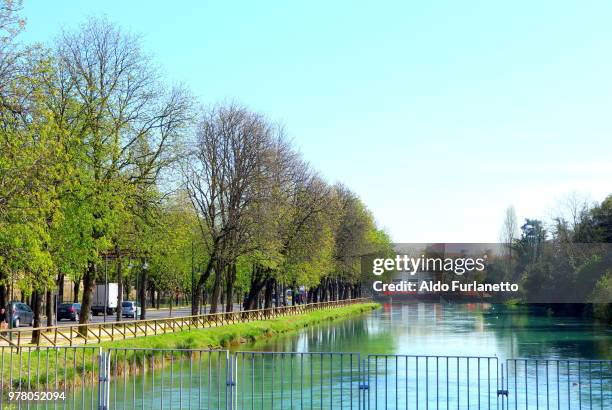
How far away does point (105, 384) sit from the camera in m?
15.5

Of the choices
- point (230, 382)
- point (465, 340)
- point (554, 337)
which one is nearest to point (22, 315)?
point (465, 340)

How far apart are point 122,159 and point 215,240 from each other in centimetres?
1487

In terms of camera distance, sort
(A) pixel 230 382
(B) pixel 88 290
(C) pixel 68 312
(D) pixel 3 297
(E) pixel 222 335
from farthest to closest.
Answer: (C) pixel 68 312, (D) pixel 3 297, (E) pixel 222 335, (B) pixel 88 290, (A) pixel 230 382

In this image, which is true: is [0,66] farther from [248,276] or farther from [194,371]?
[248,276]

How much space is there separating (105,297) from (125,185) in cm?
1978

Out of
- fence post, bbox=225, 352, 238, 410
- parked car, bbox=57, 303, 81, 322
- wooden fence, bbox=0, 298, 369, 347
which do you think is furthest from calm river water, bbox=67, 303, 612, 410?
parked car, bbox=57, 303, 81, 322

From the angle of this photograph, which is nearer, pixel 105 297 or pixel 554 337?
pixel 554 337

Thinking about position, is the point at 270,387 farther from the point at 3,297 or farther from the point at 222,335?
the point at 3,297

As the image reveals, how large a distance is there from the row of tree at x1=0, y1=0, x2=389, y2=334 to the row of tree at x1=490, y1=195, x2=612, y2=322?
2354 centimetres

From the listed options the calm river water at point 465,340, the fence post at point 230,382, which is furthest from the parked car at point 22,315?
Result: the fence post at point 230,382

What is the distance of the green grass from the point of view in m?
20.8

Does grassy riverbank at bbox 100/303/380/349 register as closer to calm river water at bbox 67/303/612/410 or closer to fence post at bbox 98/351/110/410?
calm river water at bbox 67/303/612/410

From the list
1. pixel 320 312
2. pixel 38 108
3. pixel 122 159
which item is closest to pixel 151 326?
pixel 122 159

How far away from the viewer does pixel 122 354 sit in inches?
1174
